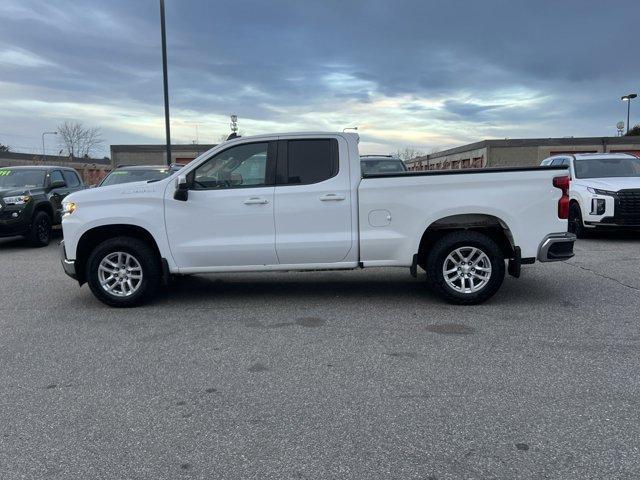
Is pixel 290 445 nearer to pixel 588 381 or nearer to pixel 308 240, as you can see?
pixel 588 381

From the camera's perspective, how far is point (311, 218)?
618cm

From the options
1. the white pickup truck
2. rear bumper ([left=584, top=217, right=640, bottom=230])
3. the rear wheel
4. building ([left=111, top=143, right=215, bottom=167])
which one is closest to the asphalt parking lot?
the white pickup truck

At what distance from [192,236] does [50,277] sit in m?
3.54

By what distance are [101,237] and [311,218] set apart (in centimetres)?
258

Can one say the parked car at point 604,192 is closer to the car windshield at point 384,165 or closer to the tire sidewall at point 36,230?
the car windshield at point 384,165

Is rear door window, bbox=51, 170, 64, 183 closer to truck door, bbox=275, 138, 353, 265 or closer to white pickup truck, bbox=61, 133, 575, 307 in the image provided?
white pickup truck, bbox=61, 133, 575, 307

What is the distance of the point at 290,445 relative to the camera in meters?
3.22

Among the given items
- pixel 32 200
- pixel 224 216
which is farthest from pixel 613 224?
pixel 32 200

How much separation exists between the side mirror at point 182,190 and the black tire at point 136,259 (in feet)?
2.44

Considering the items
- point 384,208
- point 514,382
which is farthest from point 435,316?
point 514,382

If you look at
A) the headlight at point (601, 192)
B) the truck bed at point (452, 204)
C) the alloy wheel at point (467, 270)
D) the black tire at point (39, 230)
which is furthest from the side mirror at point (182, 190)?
the headlight at point (601, 192)

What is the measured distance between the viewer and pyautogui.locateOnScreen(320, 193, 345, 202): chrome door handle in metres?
6.14

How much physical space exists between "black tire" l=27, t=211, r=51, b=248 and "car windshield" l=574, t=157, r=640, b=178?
11.8 m

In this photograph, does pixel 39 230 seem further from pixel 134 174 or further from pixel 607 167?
pixel 607 167
